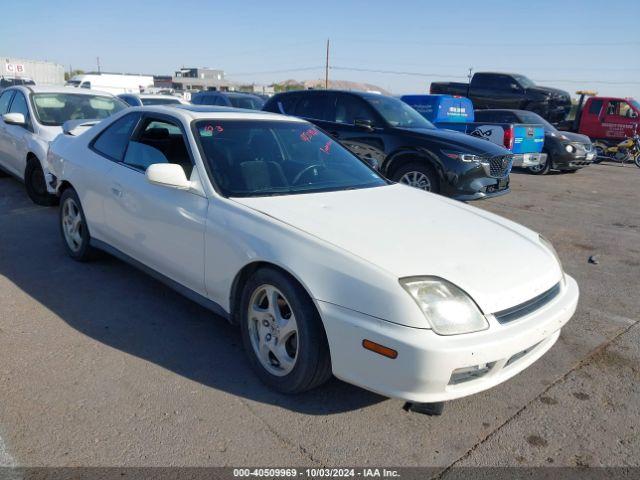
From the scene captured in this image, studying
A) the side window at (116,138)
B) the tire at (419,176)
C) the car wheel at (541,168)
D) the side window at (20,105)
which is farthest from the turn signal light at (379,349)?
the car wheel at (541,168)

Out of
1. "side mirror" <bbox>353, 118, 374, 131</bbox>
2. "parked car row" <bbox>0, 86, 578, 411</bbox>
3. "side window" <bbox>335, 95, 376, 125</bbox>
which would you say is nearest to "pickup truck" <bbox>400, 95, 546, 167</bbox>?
"side window" <bbox>335, 95, 376, 125</bbox>

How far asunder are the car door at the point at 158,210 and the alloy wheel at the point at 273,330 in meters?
0.48

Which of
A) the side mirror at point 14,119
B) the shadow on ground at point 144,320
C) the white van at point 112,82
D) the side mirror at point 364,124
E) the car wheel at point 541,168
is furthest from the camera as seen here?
the white van at point 112,82

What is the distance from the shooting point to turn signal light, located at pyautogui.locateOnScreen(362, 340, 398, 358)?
234cm

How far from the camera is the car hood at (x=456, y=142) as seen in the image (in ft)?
23.6

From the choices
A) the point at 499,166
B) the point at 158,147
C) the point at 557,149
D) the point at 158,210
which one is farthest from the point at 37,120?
the point at 557,149

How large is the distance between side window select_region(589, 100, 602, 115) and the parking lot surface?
15.1 metres

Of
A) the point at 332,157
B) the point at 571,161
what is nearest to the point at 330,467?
the point at 332,157

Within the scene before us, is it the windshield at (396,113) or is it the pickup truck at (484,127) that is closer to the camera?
the windshield at (396,113)

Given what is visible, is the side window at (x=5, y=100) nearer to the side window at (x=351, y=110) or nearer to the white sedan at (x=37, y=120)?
the white sedan at (x=37, y=120)

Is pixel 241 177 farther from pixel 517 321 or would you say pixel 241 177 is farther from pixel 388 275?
pixel 517 321

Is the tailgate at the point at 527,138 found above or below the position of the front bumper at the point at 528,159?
above

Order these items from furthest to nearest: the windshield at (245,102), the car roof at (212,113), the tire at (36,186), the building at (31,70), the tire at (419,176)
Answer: the building at (31,70) < the windshield at (245,102) < the tire at (419,176) < the tire at (36,186) < the car roof at (212,113)

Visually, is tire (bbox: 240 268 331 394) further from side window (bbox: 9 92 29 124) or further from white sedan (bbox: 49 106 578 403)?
side window (bbox: 9 92 29 124)
